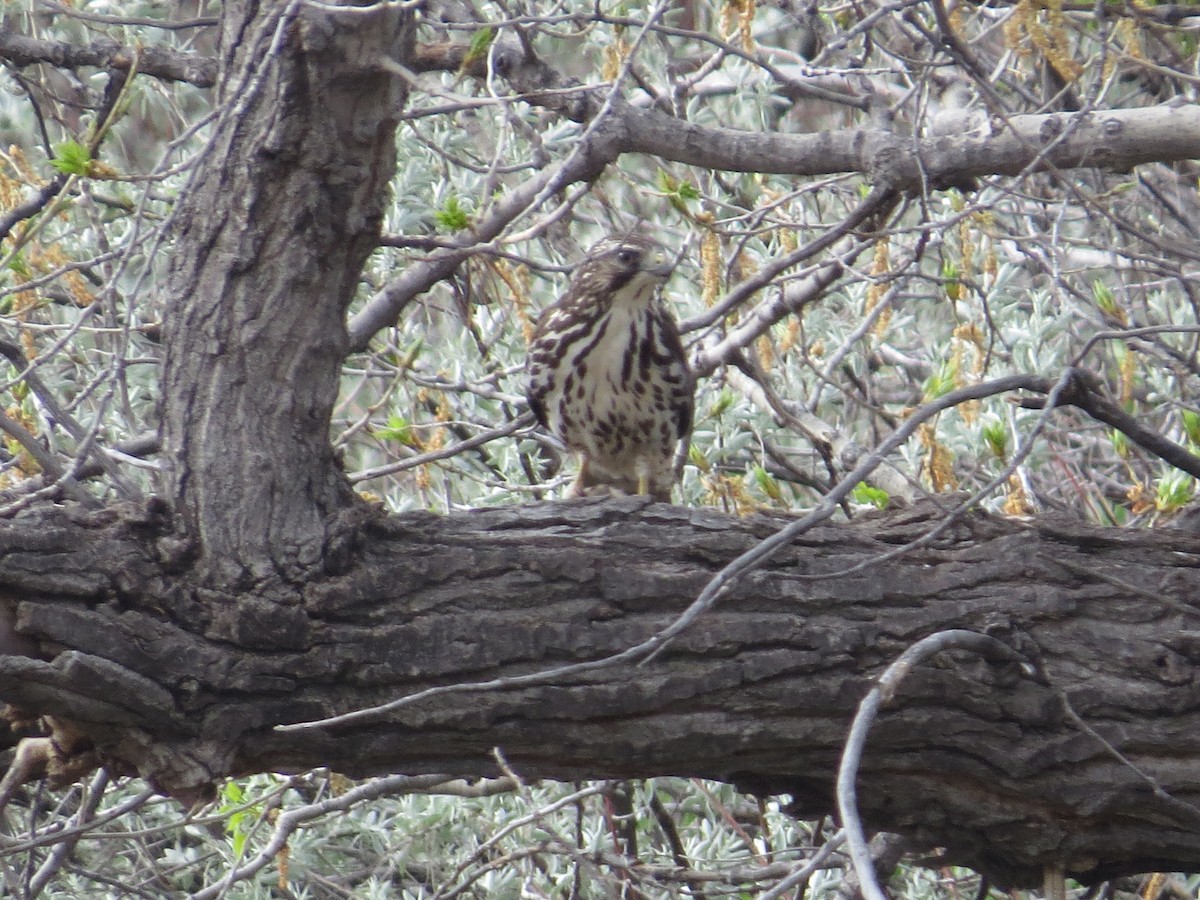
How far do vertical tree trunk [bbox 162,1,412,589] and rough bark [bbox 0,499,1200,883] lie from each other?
0.12 m

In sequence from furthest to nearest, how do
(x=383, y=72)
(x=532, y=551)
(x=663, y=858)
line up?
1. (x=663, y=858)
2. (x=532, y=551)
3. (x=383, y=72)

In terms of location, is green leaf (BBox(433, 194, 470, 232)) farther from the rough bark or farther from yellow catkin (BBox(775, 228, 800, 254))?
yellow catkin (BBox(775, 228, 800, 254))

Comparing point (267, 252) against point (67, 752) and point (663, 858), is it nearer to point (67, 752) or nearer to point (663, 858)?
point (67, 752)

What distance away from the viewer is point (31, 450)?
2535 mm

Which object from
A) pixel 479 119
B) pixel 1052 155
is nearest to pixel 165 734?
pixel 1052 155

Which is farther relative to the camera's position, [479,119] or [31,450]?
[479,119]

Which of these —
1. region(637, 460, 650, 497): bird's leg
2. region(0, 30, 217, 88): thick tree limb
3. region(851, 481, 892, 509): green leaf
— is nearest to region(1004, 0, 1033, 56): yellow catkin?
region(851, 481, 892, 509): green leaf

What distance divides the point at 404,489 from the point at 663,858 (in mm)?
1776

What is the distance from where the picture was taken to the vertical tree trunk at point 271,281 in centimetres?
262

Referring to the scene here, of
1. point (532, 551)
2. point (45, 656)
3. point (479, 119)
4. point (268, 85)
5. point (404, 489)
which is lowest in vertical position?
point (45, 656)

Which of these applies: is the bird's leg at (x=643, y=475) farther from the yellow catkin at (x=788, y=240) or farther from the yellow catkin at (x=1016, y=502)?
the yellow catkin at (x=1016, y=502)

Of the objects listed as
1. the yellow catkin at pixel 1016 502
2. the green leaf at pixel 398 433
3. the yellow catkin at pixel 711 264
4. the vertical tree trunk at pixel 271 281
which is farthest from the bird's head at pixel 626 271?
the vertical tree trunk at pixel 271 281

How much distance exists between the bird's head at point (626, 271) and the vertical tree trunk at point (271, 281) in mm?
1842

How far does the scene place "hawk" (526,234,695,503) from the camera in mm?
4629
